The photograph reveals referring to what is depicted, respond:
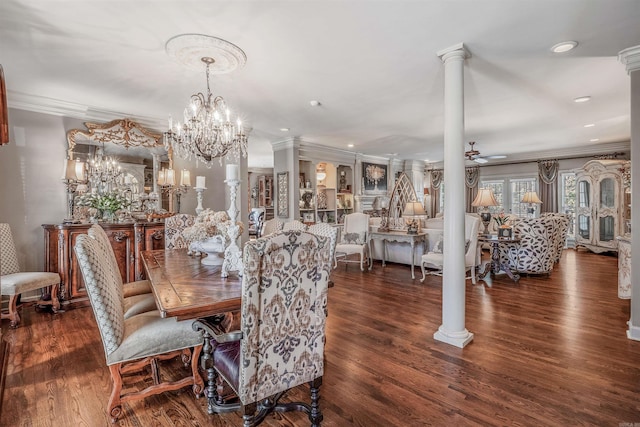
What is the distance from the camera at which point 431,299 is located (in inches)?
158

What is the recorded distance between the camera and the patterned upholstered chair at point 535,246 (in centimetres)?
502

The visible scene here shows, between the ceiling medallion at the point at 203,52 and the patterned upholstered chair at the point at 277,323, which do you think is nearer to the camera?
the patterned upholstered chair at the point at 277,323

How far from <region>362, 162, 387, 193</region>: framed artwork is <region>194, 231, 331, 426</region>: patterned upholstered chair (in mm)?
7081

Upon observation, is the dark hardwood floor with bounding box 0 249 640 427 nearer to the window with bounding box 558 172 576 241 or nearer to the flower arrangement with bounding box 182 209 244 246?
the flower arrangement with bounding box 182 209 244 246

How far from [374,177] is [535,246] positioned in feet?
14.7

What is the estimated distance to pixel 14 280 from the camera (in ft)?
10.5

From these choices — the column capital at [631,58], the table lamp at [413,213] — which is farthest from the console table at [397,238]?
the column capital at [631,58]

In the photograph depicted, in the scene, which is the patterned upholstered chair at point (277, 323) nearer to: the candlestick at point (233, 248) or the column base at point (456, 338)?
the candlestick at point (233, 248)

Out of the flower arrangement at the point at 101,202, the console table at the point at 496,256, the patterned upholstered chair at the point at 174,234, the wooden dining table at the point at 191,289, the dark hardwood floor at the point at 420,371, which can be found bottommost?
the dark hardwood floor at the point at 420,371

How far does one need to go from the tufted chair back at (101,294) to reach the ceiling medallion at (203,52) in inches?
67.5

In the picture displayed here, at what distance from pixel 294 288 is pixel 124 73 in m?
3.03

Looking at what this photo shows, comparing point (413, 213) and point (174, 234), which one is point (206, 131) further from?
point (413, 213)

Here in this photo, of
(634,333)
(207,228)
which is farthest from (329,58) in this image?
(634,333)

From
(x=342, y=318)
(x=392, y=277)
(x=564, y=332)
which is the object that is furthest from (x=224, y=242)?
(x=392, y=277)
